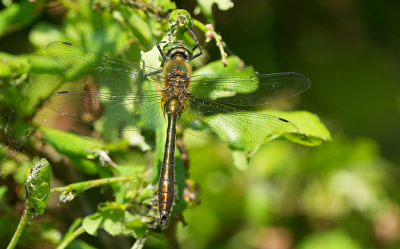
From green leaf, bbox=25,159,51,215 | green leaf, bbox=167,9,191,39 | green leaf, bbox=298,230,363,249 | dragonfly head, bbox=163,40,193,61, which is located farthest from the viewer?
green leaf, bbox=298,230,363,249

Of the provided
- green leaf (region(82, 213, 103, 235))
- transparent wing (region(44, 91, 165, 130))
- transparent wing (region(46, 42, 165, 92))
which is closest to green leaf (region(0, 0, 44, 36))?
transparent wing (region(46, 42, 165, 92))

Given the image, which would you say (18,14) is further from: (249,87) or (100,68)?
(249,87)

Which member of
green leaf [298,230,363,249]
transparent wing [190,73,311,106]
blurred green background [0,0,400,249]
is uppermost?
transparent wing [190,73,311,106]

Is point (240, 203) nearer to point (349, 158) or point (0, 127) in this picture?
point (349, 158)

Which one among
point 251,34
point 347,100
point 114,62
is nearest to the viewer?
point 114,62

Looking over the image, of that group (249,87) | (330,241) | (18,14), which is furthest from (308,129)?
(18,14)

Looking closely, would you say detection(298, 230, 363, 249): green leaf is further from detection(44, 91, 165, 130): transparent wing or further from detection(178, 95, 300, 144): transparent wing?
detection(44, 91, 165, 130): transparent wing

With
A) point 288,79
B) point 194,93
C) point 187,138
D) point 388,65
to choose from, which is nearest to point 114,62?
point 194,93
